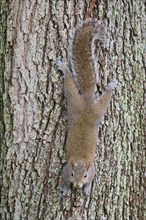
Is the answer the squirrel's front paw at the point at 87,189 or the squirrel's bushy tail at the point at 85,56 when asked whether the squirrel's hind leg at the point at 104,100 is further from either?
the squirrel's front paw at the point at 87,189

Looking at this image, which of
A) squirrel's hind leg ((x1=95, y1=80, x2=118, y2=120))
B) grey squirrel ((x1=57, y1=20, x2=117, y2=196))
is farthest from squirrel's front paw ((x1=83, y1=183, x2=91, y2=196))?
squirrel's hind leg ((x1=95, y1=80, x2=118, y2=120))

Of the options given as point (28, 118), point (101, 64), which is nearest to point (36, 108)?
point (28, 118)

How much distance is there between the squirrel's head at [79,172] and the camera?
2186 mm

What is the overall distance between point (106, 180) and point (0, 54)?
0.82 m

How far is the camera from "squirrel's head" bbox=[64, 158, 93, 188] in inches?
86.0

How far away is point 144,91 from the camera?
244 cm

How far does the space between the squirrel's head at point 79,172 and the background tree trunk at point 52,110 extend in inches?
2.0

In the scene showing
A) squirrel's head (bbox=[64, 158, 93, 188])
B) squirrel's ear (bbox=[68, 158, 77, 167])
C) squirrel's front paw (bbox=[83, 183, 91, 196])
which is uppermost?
squirrel's ear (bbox=[68, 158, 77, 167])

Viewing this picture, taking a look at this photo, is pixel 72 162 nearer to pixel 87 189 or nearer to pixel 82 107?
pixel 87 189

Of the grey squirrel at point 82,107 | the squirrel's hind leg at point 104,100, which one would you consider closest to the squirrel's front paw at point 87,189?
the grey squirrel at point 82,107

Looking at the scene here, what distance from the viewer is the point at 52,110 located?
219cm

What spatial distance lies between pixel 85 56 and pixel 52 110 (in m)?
0.32

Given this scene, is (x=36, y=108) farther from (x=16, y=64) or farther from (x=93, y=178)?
(x=93, y=178)

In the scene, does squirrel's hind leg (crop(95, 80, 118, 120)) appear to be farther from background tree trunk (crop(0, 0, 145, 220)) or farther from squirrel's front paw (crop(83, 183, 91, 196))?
squirrel's front paw (crop(83, 183, 91, 196))
